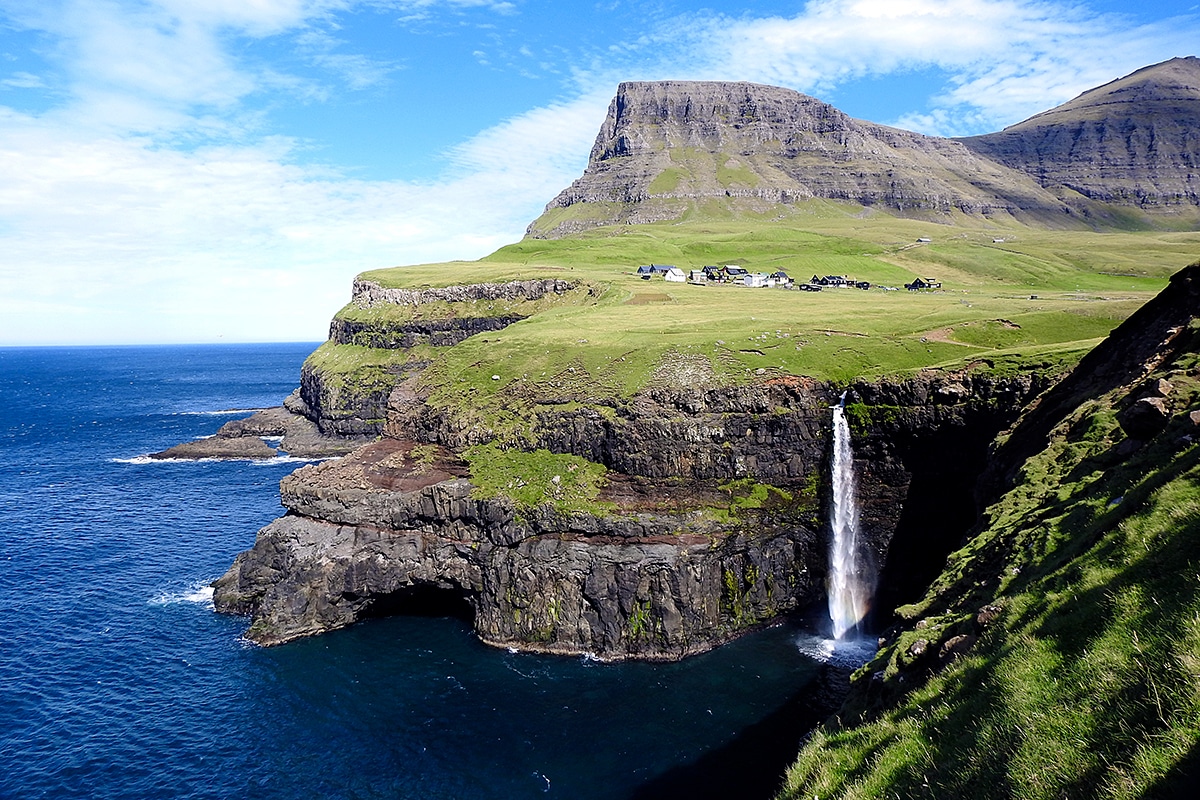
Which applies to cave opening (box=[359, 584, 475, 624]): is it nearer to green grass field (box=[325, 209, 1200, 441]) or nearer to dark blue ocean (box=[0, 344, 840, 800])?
dark blue ocean (box=[0, 344, 840, 800])

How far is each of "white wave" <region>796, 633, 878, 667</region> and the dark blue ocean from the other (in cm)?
117

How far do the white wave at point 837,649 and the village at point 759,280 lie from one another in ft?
287

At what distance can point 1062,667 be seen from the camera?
15672 millimetres

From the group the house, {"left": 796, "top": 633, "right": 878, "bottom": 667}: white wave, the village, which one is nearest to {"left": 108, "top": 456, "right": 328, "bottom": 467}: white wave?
the village

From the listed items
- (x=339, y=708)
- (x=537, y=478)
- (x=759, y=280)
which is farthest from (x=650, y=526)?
(x=759, y=280)

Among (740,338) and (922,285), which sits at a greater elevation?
(922,285)

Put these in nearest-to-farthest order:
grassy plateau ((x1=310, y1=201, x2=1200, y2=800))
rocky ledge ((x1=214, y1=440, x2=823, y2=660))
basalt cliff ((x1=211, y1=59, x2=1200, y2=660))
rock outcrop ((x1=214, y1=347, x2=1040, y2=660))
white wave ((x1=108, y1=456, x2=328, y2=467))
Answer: grassy plateau ((x1=310, y1=201, x2=1200, y2=800)) → rocky ledge ((x1=214, y1=440, x2=823, y2=660)) → rock outcrop ((x1=214, y1=347, x2=1040, y2=660)) → basalt cliff ((x1=211, y1=59, x2=1200, y2=660)) → white wave ((x1=108, y1=456, x2=328, y2=467))

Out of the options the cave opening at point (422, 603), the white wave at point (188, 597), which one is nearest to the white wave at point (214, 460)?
the white wave at point (188, 597)

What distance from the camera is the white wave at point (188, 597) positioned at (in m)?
63.4

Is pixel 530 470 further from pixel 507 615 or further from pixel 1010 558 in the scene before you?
pixel 1010 558

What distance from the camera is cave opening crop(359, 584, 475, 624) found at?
6141 centimetres

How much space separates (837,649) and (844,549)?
999 centimetres

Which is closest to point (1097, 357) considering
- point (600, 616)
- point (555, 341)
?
point (600, 616)

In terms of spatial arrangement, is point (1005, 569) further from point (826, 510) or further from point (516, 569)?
Result: point (516, 569)
